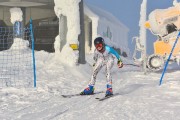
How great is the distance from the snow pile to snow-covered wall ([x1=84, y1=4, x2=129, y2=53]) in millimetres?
5186

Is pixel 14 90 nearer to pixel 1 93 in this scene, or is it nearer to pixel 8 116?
pixel 1 93

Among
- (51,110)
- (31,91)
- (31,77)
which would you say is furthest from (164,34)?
(51,110)

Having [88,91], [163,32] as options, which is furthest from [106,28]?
[88,91]

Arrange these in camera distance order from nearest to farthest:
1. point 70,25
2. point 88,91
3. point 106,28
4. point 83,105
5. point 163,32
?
point 83,105 → point 88,91 → point 70,25 → point 163,32 → point 106,28

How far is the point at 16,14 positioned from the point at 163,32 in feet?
48.2

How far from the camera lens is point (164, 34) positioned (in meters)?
16.8

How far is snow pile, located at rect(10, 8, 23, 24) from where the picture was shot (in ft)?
91.0

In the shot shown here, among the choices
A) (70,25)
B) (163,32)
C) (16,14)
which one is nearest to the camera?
(70,25)

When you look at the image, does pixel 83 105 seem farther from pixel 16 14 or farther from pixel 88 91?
pixel 16 14

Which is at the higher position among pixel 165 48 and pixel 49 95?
pixel 165 48

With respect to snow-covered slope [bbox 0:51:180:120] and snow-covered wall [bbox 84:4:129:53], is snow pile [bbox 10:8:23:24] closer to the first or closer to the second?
snow-covered wall [bbox 84:4:129:53]

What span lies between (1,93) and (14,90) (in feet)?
1.93

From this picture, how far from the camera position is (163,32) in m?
16.8

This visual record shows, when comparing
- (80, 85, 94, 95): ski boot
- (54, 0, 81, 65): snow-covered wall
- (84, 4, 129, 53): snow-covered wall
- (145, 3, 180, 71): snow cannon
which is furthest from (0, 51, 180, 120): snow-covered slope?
(84, 4, 129, 53): snow-covered wall
